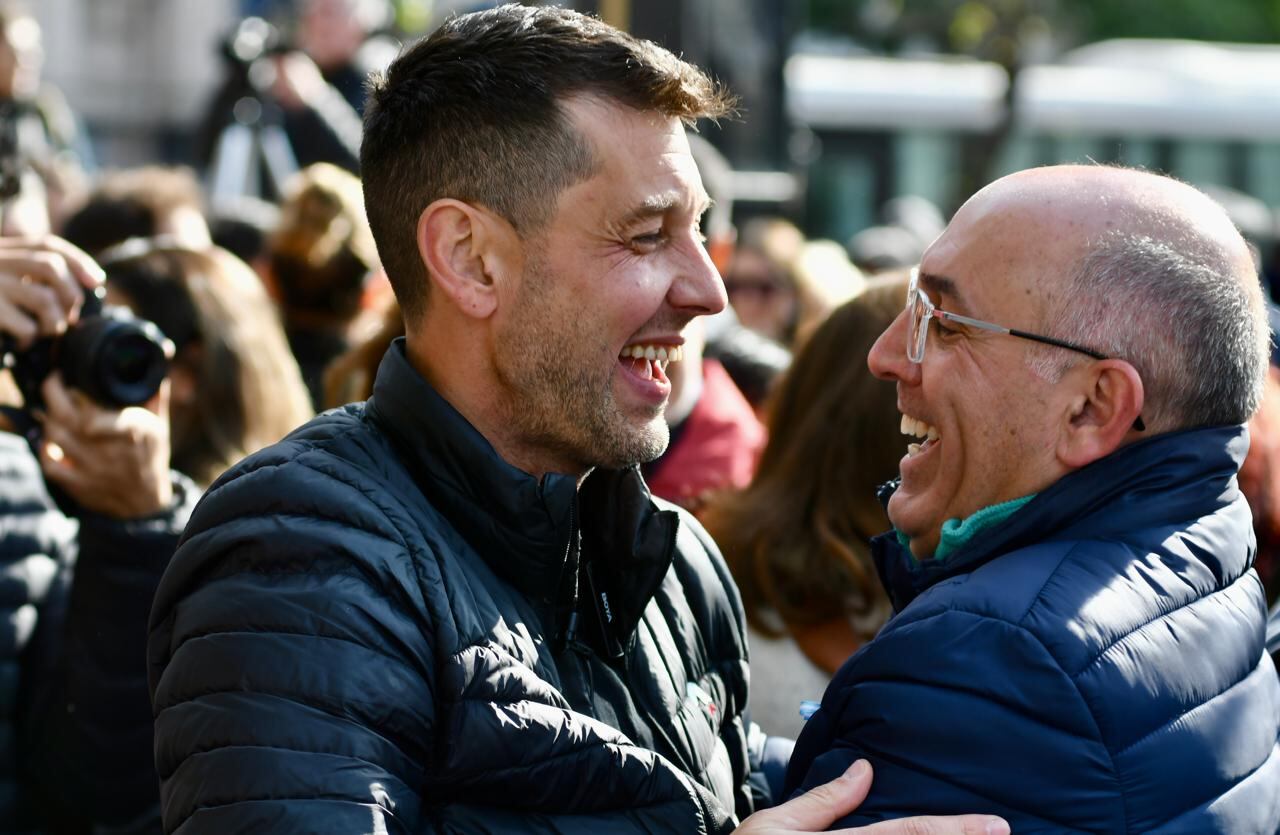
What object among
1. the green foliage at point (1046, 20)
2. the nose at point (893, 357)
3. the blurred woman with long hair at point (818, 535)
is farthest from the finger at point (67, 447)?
the green foliage at point (1046, 20)

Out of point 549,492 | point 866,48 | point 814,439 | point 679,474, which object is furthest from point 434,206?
point 866,48

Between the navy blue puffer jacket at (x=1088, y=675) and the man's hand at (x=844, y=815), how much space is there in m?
0.03

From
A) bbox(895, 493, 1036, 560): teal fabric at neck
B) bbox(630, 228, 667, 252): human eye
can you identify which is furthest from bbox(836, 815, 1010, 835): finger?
bbox(630, 228, 667, 252): human eye

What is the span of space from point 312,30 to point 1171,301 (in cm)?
724

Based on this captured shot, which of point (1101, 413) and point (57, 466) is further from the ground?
point (1101, 413)

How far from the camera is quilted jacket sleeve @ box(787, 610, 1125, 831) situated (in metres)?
1.98

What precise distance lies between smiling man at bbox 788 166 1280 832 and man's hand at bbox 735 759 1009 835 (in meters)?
0.03

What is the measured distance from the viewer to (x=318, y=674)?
2.00 metres

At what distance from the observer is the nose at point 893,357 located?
8.54 ft

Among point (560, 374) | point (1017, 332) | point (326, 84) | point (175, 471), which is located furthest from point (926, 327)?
point (326, 84)

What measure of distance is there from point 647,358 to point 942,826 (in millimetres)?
852

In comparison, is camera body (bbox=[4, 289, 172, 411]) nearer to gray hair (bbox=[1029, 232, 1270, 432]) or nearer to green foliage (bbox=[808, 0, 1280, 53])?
gray hair (bbox=[1029, 232, 1270, 432])

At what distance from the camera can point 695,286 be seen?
8.22ft

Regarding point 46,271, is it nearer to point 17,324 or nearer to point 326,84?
point 17,324
